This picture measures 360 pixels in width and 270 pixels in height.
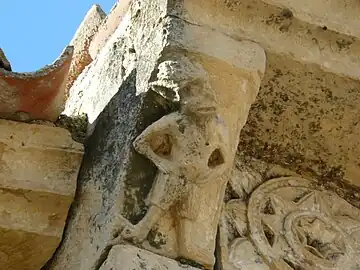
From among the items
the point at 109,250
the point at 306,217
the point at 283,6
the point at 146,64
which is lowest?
the point at 109,250

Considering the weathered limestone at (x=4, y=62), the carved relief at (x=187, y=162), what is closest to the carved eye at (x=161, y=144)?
the carved relief at (x=187, y=162)

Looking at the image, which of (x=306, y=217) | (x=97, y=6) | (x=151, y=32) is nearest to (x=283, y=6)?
(x=151, y=32)

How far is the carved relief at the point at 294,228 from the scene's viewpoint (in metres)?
3.18

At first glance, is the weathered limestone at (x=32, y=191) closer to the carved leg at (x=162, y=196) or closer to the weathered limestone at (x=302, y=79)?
the carved leg at (x=162, y=196)

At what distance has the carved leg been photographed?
2.85 metres

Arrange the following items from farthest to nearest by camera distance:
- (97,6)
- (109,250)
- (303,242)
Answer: (97,6)
(303,242)
(109,250)

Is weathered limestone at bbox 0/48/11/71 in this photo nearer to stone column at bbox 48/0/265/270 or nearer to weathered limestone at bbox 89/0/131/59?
stone column at bbox 48/0/265/270

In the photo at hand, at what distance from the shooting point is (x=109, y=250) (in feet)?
9.14

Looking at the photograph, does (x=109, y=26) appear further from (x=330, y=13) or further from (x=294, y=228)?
(x=294, y=228)

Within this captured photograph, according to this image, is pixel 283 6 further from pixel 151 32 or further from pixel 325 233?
pixel 325 233

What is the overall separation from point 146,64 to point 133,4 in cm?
31

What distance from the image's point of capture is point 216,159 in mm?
2971

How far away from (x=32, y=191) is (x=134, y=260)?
1.27 ft

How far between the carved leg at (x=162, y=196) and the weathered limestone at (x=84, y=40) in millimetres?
964
